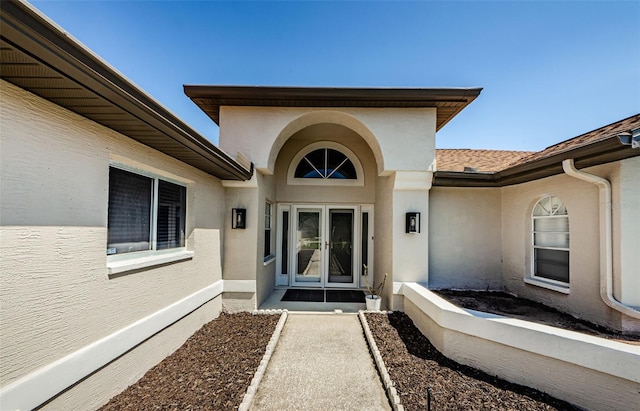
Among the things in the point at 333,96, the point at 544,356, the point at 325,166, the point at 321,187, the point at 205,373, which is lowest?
the point at 205,373

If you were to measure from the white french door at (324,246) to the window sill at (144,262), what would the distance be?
4.97 m

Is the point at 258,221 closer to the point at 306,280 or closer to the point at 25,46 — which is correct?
the point at 306,280

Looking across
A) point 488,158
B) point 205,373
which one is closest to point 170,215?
point 205,373

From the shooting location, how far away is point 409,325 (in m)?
6.28

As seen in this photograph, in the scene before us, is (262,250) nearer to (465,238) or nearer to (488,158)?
(465,238)

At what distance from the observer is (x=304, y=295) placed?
28.9 feet

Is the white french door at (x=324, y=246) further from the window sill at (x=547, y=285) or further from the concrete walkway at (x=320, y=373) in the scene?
the window sill at (x=547, y=285)

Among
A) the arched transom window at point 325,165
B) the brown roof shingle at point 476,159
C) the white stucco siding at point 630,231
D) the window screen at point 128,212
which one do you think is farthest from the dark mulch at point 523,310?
the window screen at point 128,212

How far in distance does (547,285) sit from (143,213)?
898cm

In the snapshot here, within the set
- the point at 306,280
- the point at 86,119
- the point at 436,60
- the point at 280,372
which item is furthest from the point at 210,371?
the point at 436,60

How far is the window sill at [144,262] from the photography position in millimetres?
3621

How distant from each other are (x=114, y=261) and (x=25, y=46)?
2.75 metres

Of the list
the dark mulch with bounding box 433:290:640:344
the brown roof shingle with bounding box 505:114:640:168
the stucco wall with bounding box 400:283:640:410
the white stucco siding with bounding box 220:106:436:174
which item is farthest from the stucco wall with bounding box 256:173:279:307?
the brown roof shingle with bounding box 505:114:640:168

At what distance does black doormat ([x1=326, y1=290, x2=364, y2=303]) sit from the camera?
328 inches
